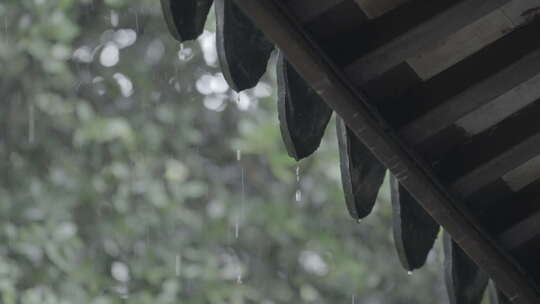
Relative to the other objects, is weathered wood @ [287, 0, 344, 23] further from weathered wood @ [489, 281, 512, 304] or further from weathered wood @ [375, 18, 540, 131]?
weathered wood @ [489, 281, 512, 304]

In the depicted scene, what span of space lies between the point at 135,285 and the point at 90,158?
0.95 metres

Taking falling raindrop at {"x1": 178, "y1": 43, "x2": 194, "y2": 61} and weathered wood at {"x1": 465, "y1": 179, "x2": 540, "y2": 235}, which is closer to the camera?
weathered wood at {"x1": 465, "y1": 179, "x2": 540, "y2": 235}

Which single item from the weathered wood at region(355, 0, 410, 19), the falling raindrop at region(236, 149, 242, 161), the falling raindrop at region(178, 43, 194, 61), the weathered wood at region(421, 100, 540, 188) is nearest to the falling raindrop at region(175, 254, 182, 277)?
the falling raindrop at region(236, 149, 242, 161)

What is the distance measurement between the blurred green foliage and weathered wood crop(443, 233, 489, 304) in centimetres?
623

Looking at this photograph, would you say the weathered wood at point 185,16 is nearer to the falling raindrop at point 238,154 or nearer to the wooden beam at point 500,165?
the wooden beam at point 500,165

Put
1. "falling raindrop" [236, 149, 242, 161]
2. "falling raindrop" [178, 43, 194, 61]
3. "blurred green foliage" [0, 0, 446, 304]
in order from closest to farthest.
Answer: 1. "blurred green foliage" [0, 0, 446, 304]
2. "falling raindrop" [236, 149, 242, 161]
3. "falling raindrop" [178, 43, 194, 61]

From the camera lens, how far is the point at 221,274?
28.1 ft

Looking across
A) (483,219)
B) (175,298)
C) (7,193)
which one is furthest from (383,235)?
(483,219)

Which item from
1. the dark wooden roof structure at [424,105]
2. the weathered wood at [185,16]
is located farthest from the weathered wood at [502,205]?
the weathered wood at [185,16]

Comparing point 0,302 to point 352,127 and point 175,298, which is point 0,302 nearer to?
point 175,298

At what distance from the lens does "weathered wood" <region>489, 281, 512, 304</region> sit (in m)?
1.89

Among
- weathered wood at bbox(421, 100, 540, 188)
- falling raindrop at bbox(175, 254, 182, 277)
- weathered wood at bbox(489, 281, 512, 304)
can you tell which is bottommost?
falling raindrop at bbox(175, 254, 182, 277)

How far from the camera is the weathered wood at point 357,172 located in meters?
1.78

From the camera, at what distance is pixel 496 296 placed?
1.94 m
